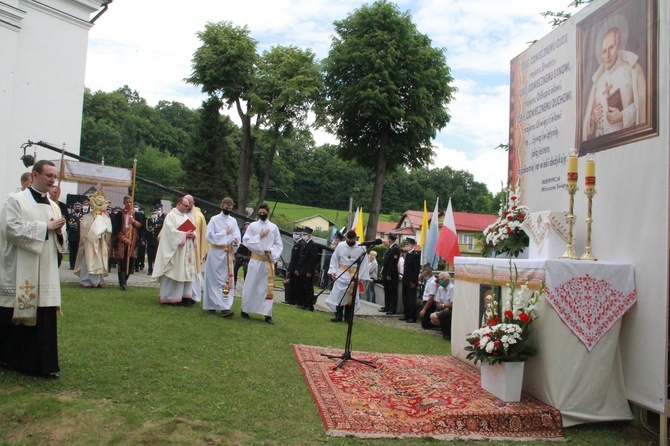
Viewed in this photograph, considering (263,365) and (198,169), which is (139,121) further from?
(263,365)

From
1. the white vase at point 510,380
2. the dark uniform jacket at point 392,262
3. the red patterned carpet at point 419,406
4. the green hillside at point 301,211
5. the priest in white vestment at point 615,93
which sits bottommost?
the red patterned carpet at point 419,406

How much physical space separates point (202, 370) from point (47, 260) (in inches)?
77.8

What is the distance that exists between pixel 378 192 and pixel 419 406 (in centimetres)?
2572

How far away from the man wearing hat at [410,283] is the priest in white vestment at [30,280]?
31.6 ft

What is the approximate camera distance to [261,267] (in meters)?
10.2

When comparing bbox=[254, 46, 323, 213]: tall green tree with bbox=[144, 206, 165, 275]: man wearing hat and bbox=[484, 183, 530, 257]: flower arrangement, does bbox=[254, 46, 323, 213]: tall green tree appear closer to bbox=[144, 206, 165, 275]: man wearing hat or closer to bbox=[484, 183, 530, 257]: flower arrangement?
bbox=[144, 206, 165, 275]: man wearing hat

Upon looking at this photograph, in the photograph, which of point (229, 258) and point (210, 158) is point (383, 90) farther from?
point (210, 158)

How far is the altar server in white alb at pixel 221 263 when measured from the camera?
9.97 meters

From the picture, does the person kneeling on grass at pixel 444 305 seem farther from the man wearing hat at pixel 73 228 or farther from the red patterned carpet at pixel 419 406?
the man wearing hat at pixel 73 228

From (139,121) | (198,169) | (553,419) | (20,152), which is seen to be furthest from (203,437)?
(139,121)

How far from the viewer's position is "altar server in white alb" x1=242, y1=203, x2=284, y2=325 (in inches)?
393

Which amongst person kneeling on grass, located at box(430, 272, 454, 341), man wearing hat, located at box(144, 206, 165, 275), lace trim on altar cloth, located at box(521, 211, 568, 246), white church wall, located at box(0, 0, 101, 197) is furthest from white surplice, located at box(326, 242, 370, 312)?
white church wall, located at box(0, 0, 101, 197)

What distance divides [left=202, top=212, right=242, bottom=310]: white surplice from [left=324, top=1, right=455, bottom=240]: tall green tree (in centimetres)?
1969

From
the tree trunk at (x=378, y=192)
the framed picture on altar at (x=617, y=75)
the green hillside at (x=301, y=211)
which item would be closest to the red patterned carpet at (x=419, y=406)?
the framed picture on altar at (x=617, y=75)
